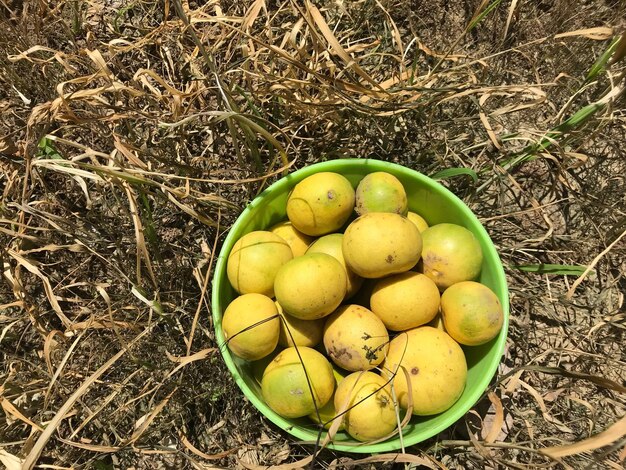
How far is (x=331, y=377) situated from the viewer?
1.69m

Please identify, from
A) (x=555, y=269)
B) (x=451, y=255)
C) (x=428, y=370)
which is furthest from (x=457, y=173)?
(x=428, y=370)

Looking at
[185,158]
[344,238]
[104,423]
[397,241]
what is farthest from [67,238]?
[397,241]

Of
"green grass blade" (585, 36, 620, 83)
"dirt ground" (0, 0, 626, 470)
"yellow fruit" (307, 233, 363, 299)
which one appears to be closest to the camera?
"green grass blade" (585, 36, 620, 83)

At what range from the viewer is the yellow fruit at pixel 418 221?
77.5 inches

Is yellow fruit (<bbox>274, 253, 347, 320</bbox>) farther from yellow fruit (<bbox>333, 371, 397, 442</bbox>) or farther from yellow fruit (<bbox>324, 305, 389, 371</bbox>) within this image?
yellow fruit (<bbox>333, 371, 397, 442</bbox>)

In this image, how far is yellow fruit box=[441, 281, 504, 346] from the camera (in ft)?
5.36

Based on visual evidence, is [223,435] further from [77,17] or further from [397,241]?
[77,17]

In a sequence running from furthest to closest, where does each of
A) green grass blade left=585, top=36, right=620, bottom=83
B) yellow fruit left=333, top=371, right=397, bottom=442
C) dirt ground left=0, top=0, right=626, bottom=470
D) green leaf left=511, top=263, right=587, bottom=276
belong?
green leaf left=511, top=263, right=587, bottom=276 < dirt ground left=0, top=0, right=626, bottom=470 < green grass blade left=585, top=36, right=620, bottom=83 < yellow fruit left=333, top=371, right=397, bottom=442

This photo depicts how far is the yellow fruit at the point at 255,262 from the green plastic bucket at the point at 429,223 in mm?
61

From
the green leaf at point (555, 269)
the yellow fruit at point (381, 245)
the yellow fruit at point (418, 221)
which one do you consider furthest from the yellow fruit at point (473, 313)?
the green leaf at point (555, 269)

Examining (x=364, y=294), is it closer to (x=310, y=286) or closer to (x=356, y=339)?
(x=356, y=339)

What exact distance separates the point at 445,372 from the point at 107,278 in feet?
4.90

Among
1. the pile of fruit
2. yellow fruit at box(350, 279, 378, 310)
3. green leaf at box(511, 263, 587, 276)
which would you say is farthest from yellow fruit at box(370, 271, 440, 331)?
green leaf at box(511, 263, 587, 276)

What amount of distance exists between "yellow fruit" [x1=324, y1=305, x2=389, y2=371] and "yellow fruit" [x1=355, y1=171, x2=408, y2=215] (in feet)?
1.22
